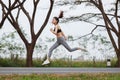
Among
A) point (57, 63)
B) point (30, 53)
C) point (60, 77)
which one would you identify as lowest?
point (57, 63)

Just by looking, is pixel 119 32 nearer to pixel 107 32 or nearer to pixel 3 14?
pixel 107 32

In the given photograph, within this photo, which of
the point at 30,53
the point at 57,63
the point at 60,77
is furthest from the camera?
the point at 30,53

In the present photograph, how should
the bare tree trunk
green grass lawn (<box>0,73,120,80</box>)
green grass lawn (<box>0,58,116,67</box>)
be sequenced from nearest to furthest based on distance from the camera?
green grass lawn (<box>0,73,120,80</box>)
green grass lawn (<box>0,58,116,67</box>)
the bare tree trunk

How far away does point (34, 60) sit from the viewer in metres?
31.0

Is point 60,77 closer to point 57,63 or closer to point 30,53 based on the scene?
point 57,63

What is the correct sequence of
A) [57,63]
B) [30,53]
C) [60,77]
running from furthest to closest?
[30,53] → [57,63] → [60,77]

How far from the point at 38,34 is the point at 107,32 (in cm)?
500

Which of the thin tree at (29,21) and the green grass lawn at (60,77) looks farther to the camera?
the thin tree at (29,21)

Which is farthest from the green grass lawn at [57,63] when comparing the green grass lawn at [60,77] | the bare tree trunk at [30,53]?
the green grass lawn at [60,77]

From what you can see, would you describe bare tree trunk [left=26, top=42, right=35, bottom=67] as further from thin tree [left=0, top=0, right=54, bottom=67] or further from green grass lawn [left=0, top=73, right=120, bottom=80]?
green grass lawn [left=0, top=73, right=120, bottom=80]

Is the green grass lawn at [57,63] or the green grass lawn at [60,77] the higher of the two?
the green grass lawn at [60,77]

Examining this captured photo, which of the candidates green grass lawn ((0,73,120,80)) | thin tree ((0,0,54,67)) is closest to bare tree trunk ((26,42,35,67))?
thin tree ((0,0,54,67))

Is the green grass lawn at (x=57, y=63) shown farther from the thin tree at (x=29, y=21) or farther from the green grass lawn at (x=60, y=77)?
the green grass lawn at (x=60, y=77)

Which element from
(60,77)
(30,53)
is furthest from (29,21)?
(60,77)
